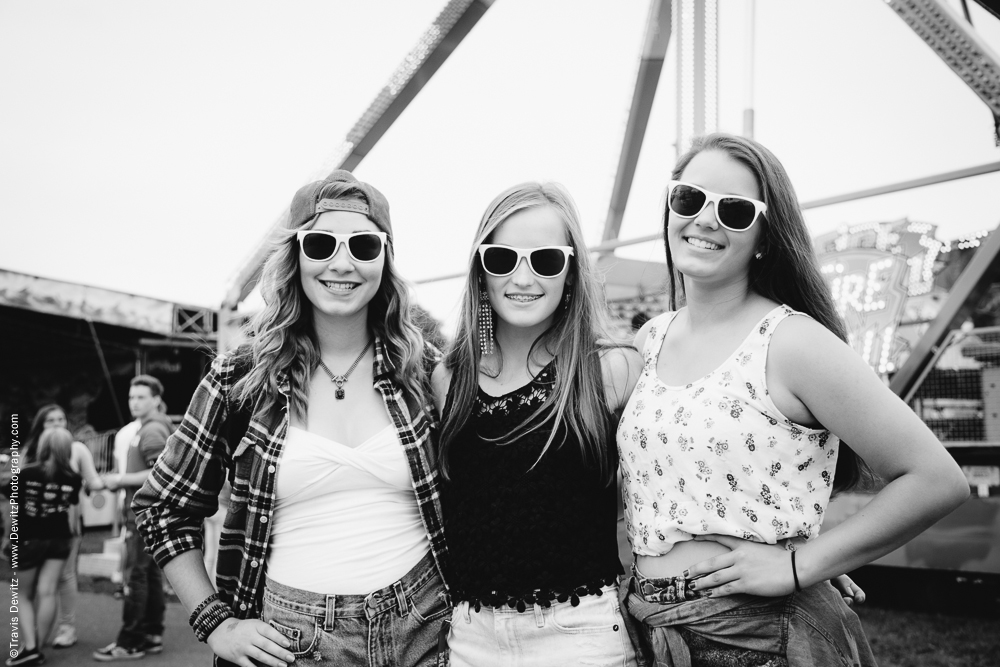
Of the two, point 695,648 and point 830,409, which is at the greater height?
point 830,409

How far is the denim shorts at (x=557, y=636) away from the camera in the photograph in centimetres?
159

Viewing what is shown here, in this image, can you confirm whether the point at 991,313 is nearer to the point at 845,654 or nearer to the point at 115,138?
the point at 845,654

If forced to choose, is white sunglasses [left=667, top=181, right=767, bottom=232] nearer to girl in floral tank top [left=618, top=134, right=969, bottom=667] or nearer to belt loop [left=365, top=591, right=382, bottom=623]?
girl in floral tank top [left=618, top=134, right=969, bottom=667]

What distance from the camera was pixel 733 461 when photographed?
1458 mm

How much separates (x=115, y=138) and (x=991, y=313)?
8201 mm

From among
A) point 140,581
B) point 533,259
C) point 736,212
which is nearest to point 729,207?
point 736,212

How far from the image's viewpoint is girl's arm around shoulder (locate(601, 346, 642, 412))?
188 centimetres

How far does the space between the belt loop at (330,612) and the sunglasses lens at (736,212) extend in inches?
55.1

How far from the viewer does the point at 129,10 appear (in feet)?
20.5

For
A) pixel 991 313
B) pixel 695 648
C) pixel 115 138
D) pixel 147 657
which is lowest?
pixel 147 657

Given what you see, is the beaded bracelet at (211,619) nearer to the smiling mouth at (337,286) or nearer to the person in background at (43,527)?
the smiling mouth at (337,286)

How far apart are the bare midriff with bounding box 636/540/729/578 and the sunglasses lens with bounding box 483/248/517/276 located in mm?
871

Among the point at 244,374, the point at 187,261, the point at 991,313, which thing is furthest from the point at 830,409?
the point at 187,261

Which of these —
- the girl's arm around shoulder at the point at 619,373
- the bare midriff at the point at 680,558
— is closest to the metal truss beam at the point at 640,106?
the girl's arm around shoulder at the point at 619,373
